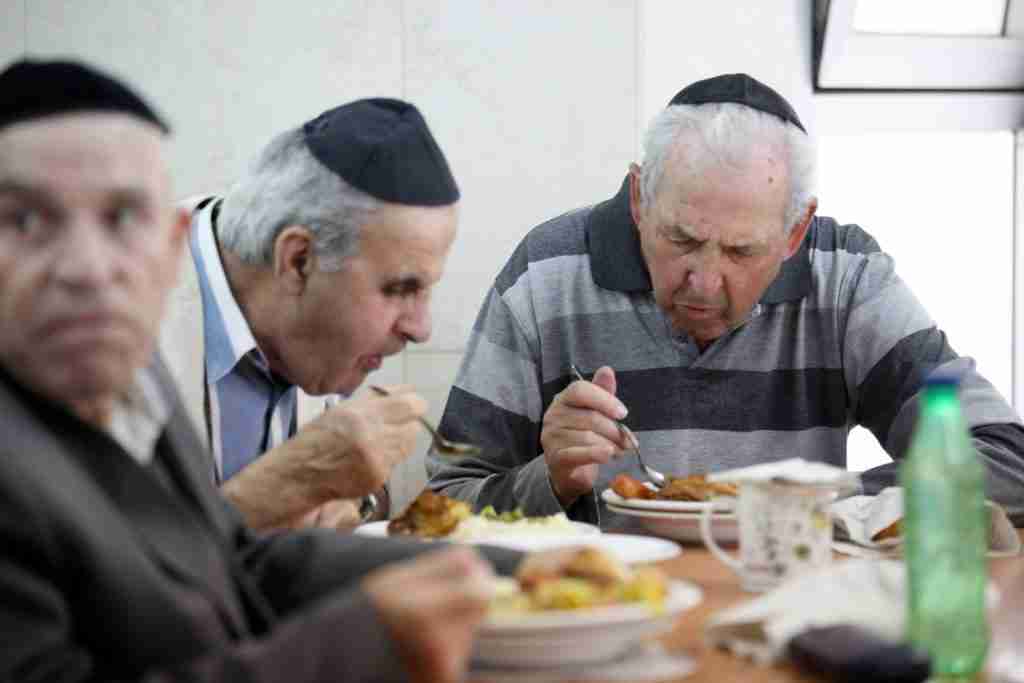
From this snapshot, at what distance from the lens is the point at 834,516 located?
2.15 meters

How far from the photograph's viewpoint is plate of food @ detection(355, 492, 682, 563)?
1.95 meters

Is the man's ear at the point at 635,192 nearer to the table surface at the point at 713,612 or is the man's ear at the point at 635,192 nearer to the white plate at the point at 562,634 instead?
the table surface at the point at 713,612

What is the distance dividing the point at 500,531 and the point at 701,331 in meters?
0.96

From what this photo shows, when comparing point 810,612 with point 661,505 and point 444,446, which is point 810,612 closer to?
point 661,505

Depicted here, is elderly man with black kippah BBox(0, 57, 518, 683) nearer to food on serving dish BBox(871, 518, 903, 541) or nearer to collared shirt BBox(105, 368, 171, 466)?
collared shirt BBox(105, 368, 171, 466)

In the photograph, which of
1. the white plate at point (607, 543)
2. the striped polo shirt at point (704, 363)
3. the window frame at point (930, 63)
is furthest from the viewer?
the window frame at point (930, 63)

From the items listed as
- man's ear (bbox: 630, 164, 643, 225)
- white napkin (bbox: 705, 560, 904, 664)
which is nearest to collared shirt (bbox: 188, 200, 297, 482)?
man's ear (bbox: 630, 164, 643, 225)

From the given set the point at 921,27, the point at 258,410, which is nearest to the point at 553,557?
the point at 258,410

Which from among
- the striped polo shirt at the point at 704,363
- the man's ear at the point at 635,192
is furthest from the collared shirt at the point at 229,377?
the man's ear at the point at 635,192

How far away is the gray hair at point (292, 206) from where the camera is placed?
7.18ft

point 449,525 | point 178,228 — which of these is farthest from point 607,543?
point 178,228

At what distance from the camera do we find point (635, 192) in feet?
9.39

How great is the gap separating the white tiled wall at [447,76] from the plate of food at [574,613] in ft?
7.26

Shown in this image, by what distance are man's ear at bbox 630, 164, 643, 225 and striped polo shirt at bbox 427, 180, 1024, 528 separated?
0.10m
